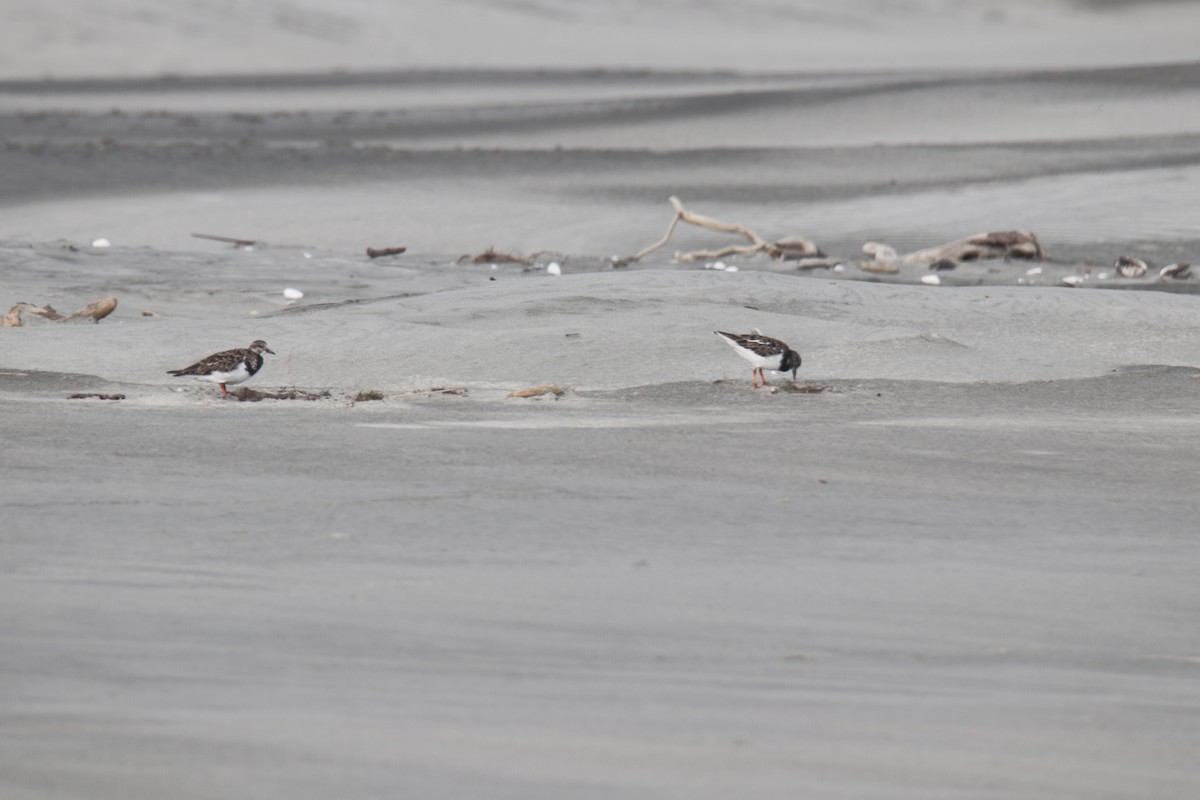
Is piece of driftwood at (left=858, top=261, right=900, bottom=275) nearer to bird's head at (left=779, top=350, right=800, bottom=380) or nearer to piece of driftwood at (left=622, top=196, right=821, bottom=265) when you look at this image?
piece of driftwood at (left=622, top=196, right=821, bottom=265)

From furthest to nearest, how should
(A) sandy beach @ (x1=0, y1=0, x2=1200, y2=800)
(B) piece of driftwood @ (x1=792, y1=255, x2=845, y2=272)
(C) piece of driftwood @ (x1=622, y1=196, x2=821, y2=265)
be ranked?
(C) piece of driftwood @ (x1=622, y1=196, x2=821, y2=265) → (B) piece of driftwood @ (x1=792, y1=255, x2=845, y2=272) → (A) sandy beach @ (x1=0, y1=0, x2=1200, y2=800)

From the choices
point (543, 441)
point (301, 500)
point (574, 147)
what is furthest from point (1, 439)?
point (574, 147)

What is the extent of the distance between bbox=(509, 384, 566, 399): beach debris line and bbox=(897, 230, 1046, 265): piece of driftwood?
6827mm

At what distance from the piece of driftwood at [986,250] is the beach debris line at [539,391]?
6827 mm

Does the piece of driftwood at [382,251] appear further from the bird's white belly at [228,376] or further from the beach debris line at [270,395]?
the bird's white belly at [228,376]

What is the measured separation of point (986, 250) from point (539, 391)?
7.29 metres

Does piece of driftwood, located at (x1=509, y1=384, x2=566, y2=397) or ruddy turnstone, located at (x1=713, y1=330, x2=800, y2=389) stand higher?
ruddy turnstone, located at (x1=713, y1=330, x2=800, y2=389)

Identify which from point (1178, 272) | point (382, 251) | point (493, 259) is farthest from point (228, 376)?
point (1178, 272)

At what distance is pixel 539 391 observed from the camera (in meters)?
7.59

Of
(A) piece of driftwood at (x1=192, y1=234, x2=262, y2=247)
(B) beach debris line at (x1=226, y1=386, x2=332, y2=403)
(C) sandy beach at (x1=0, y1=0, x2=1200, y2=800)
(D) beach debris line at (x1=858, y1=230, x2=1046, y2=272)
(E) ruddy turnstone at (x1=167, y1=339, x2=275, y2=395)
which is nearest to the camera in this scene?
(C) sandy beach at (x1=0, y1=0, x2=1200, y2=800)

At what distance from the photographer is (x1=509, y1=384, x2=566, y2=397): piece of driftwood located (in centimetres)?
757

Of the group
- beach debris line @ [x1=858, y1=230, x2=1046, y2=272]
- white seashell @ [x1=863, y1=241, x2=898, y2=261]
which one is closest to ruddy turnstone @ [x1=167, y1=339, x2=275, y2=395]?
beach debris line @ [x1=858, y1=230, x2=1046, y2=272]

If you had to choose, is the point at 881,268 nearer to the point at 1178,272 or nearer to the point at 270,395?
the point at 1178,272

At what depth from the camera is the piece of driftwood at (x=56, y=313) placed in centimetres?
926
